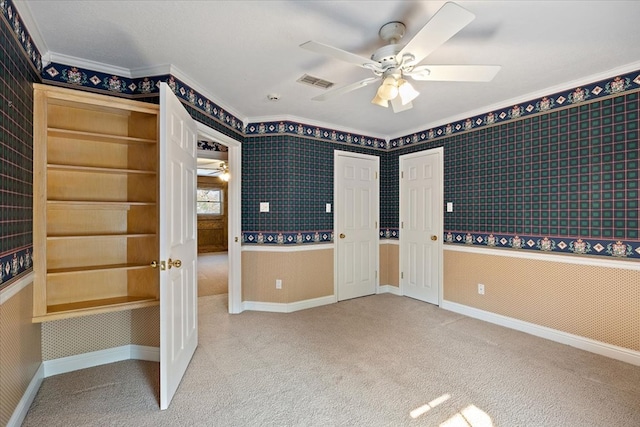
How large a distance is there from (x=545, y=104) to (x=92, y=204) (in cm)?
391

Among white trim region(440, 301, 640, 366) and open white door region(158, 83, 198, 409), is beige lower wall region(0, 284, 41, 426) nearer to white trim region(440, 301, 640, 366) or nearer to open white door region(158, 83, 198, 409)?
open white door region(158, 83, 198, 409)

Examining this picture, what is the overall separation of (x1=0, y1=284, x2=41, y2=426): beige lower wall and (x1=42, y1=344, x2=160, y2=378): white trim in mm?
208

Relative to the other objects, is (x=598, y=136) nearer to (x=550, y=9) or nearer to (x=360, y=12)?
(x=550, y=9)

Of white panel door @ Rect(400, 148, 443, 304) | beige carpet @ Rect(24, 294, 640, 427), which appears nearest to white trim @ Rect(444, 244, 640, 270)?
white panel door @ Rect(400, 148, 443, 304)

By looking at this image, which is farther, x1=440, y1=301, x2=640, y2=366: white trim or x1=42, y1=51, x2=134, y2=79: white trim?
x1=440, y1=301, x2=640, y2=366: white trim

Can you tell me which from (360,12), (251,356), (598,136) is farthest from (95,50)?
(598,136)

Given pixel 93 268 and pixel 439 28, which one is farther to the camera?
pixel 93 268

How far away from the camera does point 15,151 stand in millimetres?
1666

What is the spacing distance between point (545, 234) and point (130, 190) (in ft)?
12.1

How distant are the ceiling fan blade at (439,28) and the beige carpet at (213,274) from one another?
398cm

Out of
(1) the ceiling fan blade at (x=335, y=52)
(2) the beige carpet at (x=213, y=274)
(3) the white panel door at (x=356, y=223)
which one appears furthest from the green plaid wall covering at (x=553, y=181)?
(2) the beige carpet at (x=213, y=274)

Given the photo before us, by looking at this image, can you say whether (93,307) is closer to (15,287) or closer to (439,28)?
(15,287)

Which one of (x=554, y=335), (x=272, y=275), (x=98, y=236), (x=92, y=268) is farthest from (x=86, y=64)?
(x=554, y=335)

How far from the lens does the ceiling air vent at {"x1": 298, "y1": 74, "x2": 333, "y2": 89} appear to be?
8.26 ft
